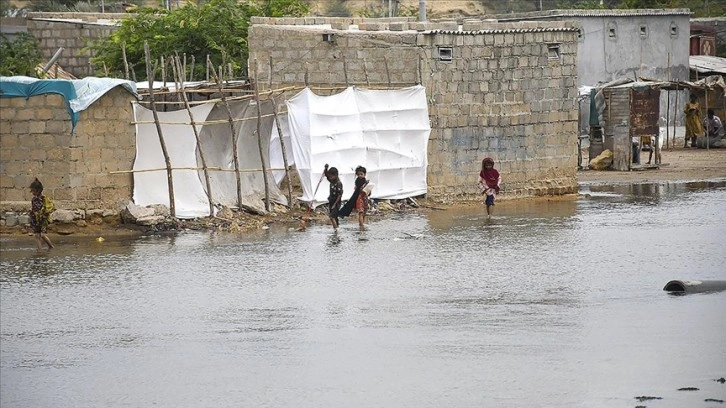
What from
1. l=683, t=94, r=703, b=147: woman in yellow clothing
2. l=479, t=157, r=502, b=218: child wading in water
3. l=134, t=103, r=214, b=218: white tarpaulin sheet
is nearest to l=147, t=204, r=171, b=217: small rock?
l=134, t=103, r=214, b=218: white tarpaulin sheet

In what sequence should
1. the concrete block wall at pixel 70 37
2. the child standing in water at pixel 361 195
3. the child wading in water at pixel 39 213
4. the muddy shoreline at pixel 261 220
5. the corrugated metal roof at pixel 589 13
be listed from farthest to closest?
the corrugated metal roof at pixel 589 13
the concrete block wall at pixel 70 37
the child standing in water at pixel 361 195
the muddy shoreline at pixel 261 220
the child wading in water at pixel 39 213

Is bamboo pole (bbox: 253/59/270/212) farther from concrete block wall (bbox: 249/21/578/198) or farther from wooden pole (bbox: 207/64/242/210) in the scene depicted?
concrete block wall (bbox: 249/21/578/198)

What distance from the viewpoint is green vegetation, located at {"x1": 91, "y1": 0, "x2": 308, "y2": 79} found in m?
28.7

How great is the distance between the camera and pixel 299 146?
21391mm

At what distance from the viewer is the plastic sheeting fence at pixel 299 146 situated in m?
19.9

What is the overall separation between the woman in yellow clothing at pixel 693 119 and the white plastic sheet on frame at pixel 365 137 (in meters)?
13.9

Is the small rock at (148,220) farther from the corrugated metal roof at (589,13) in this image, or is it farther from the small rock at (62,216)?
the corrugated metal roof at (589,13)

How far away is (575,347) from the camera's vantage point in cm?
1051

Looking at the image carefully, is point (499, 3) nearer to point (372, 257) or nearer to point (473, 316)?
point (372, 257)

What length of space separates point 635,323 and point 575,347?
3.87 ft

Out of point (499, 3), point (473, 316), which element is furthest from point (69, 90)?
point (499, 3)

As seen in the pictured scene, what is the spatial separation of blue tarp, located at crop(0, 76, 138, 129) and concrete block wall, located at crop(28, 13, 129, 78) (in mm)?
13719

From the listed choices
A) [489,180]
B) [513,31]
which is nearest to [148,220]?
[489,180]

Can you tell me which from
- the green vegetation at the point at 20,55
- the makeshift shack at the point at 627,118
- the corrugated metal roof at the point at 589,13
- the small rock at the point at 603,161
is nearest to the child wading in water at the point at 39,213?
the green vegetation at the point at 20,55
